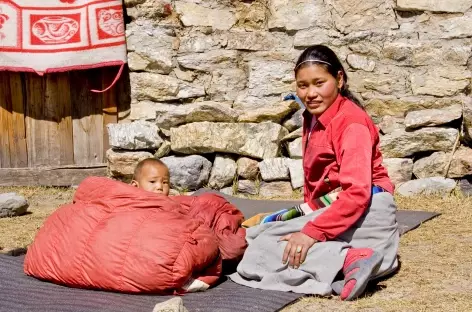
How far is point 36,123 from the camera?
253 inches

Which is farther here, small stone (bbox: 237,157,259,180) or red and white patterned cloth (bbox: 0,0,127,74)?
red and white patterned cloth (bbox: 0,0,127,74)

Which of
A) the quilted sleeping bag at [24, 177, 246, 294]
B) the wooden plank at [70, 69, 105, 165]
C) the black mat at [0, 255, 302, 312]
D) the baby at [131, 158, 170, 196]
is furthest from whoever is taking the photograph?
the wooden plank at [70, 69, 105, 165]

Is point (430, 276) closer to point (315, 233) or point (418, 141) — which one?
point (315, 233)

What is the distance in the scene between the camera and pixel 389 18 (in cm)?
580

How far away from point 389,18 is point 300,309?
349 cm

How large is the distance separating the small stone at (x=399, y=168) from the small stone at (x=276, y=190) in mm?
777

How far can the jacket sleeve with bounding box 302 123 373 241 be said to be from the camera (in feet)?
9.89

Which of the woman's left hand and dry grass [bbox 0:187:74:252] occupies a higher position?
the woman's left hand

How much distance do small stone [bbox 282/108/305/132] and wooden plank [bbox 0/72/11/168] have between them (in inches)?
95.8

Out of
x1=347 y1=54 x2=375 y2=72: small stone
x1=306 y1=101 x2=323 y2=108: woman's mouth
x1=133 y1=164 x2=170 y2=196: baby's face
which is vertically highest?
x1=347 y1=54 x2=375 y2=72: small stone

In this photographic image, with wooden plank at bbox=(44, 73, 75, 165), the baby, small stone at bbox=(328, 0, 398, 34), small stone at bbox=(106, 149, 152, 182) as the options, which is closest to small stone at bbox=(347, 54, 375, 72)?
small stone at bbox=(328, 0, 398, 34)

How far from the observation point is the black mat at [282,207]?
456 centimetres

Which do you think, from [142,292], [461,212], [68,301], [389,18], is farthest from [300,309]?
[389,18]

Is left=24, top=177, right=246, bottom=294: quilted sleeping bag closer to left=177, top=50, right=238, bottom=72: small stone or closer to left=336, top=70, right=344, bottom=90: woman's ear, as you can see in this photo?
left=336, top=70, right=344, bottom=90: woman's ear
